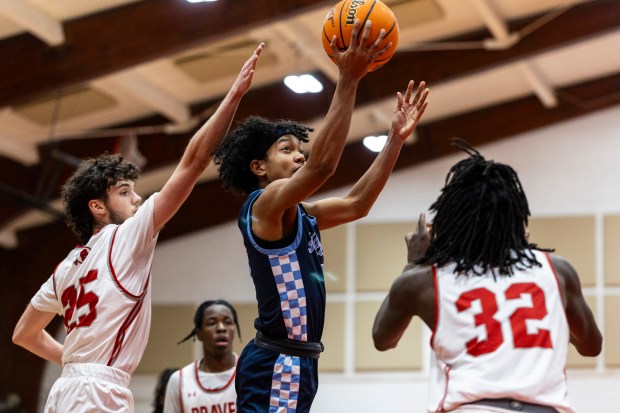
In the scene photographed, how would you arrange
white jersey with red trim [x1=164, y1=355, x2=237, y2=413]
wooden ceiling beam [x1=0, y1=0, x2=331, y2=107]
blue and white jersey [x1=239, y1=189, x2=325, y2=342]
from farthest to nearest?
wooden ceiling beam [x1=0, y1=0, x2=331, y2=107] < white jersey with red trim [x1=164, y1=355, x2=237, y2=413] < blue and white jersey [x1=239, y1=189, x2=325, y2=342]

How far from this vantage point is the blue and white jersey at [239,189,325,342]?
462cm

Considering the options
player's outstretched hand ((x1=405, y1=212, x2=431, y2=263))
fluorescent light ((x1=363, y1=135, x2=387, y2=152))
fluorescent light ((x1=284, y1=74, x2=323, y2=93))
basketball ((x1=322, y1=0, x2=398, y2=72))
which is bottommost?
player's outstretched hand ((x1=405, y1=212, x2=431, y2=263))

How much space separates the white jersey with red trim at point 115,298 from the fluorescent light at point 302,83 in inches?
282

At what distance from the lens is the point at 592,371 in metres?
13.7

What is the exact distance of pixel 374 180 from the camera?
5234 mm

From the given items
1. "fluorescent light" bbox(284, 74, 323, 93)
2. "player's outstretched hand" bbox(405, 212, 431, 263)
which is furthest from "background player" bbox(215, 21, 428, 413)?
"fluorescent light" bbox(284, 74, 323, 93)

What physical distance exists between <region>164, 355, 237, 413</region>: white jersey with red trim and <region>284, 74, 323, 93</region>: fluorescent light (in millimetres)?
4815

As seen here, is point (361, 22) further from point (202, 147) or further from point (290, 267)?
point (290, 267)

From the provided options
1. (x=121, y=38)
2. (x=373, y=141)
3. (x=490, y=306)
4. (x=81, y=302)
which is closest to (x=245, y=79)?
(x=81, y=302)

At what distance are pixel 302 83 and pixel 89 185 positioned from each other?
693 cm

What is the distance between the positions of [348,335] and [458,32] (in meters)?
4.37

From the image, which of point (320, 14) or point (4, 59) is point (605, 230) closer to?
point (320, 14)

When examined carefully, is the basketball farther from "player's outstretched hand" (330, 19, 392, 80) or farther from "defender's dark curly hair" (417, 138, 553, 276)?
"defender's dark curly hair" (417, 138, 553, 276)

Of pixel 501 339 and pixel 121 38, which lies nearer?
pixel 501 339
